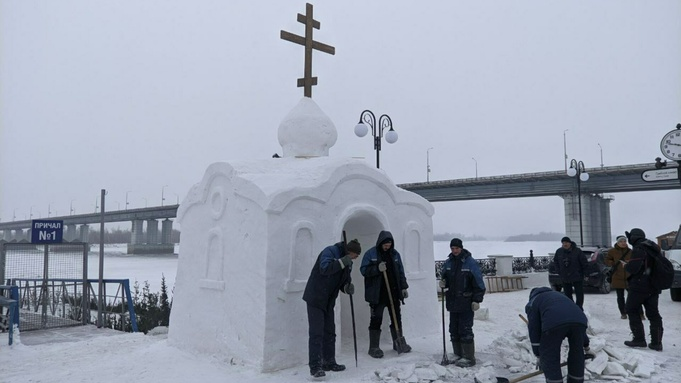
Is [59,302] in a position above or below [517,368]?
above

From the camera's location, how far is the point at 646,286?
24.0ft

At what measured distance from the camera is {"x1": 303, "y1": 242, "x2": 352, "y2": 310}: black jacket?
19.6ft

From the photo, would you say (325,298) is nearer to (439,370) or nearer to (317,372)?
(317,372)

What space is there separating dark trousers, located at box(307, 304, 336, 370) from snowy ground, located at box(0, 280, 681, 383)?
8.8 inches

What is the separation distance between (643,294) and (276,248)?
5.48 meters

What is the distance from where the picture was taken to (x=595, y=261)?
1429 centimetres

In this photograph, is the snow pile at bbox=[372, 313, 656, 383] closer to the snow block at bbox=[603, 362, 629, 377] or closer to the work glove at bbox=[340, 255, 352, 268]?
the snow block at bbox=[603, 362, 629, 377]

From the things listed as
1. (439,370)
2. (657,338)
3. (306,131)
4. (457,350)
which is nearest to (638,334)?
(657,338)

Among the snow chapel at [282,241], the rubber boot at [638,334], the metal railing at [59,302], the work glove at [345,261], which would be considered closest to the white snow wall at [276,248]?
the snow chapel at [282,241]

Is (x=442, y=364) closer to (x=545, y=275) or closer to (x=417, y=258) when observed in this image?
(x=417, y=258)

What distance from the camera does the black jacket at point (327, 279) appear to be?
19.6 ft

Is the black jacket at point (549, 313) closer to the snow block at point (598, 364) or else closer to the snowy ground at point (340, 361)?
the snowy ground at point (340, 361)

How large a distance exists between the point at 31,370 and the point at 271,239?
394 centimetres

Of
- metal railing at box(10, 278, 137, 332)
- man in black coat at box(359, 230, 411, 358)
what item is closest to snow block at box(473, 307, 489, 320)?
man in black coat at box(359, 230, 411, 358)
